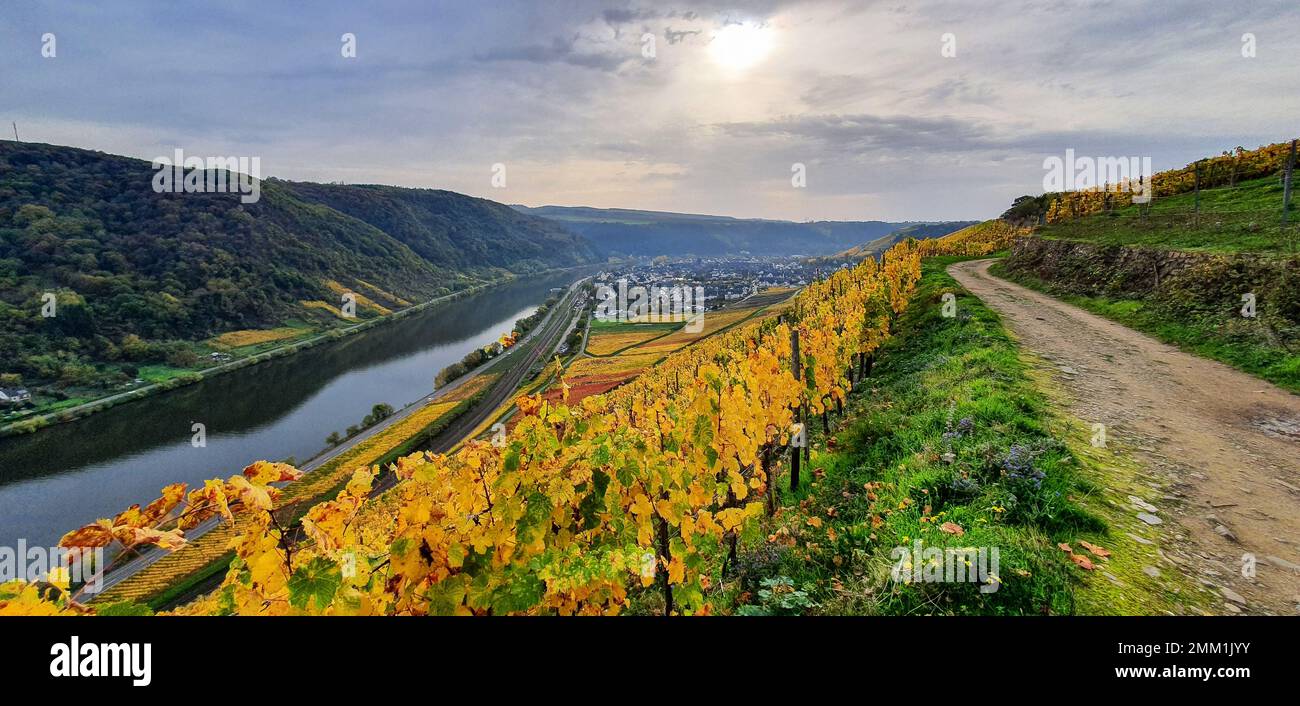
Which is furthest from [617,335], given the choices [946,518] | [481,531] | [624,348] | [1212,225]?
[481,531]

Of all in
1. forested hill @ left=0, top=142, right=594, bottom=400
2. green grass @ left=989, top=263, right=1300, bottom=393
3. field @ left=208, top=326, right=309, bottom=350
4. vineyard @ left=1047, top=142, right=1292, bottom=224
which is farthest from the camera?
field @ left=208, top=326, right=309, bottom=350

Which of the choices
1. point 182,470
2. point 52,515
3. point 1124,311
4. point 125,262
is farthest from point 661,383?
point 125,262

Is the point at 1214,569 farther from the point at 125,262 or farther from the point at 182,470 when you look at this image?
the point at 125,262

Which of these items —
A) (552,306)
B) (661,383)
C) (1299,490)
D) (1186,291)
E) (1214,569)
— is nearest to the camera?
A: (1214,569)

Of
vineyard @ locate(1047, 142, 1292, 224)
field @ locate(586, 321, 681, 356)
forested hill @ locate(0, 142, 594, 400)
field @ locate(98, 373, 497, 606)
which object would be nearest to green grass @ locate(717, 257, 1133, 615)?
field @ locate(98, 373, 497, 606)

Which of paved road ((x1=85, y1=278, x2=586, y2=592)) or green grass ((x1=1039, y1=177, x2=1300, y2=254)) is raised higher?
green grass ((x1=1039, y1=177, x2=1300, y2=254))

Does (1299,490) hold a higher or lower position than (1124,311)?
lower

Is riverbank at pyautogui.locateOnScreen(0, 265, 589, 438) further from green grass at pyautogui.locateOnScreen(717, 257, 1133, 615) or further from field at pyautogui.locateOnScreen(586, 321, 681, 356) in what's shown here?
green grass at pyautogui.locateOnScreen(717, 257, 1133, 615)
